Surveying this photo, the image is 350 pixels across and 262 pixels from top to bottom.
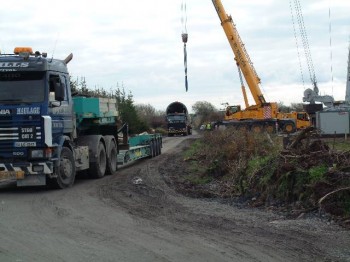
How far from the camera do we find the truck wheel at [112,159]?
58.7 ft

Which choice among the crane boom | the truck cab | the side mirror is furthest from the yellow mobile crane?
the truck cab

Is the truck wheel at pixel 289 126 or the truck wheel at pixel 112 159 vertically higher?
the truck wheel at pixel 289 126

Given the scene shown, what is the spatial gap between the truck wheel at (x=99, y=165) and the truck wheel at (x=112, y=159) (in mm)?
250

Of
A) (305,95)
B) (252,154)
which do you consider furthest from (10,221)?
(305,95)

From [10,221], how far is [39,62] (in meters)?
5.09

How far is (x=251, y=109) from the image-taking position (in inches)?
1626

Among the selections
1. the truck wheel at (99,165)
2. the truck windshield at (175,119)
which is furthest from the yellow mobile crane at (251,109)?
the truck wheel at (99,165)

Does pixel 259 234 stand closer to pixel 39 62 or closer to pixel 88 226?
pixel 88 226

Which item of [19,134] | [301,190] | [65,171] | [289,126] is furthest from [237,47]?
[301,190]

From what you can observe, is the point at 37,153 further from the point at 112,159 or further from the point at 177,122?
the point at 177,122

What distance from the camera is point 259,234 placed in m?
8.30

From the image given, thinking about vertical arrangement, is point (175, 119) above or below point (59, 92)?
below

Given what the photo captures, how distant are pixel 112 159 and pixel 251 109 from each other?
2446 centimetres

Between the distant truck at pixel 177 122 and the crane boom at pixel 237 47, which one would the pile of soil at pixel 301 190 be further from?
the distant truck at pixel 177 122
